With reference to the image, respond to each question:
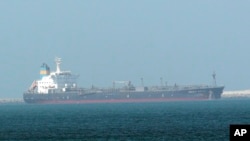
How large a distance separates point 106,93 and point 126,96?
5.02 metres

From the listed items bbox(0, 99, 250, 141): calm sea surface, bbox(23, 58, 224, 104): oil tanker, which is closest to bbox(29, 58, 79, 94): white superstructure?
bbox(23, 58, 224, 104): oil tanker

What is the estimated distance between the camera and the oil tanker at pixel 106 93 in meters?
145

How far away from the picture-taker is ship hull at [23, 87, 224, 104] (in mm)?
144750

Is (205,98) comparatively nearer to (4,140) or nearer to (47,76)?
(47,76)

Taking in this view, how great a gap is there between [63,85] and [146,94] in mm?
20538

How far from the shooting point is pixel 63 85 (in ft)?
507

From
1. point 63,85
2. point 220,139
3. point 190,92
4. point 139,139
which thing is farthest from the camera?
point 63,85

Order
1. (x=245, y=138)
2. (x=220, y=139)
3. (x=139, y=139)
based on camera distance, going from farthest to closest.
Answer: (x=139, y=139) < (x=220, y=139) < (x=245, y=138)

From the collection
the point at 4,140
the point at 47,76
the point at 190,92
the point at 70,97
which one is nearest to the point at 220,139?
the point at 4,140

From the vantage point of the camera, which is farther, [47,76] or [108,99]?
[47,76]

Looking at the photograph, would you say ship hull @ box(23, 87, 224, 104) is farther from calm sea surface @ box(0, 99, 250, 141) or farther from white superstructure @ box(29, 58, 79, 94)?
calm sea surface @ box(0, 99, 250, 141)

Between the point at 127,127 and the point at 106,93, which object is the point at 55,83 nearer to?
the point at 106,93

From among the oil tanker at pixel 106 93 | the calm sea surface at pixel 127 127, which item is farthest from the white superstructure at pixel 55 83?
the calm sea surface at pixel 127 127

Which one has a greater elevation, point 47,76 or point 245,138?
point 47,76
